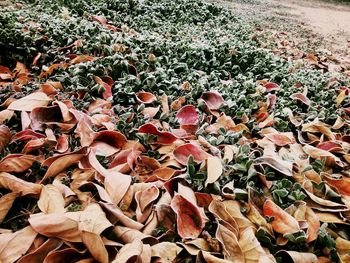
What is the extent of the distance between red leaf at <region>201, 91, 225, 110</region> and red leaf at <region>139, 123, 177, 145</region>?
0.53 meters

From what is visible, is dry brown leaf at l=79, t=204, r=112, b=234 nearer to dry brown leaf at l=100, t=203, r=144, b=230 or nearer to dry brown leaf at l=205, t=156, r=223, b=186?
dry brown leaf at l=100, t=203, r=144, b=230

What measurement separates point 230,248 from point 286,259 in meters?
0.22

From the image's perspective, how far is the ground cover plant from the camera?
48.7 inches

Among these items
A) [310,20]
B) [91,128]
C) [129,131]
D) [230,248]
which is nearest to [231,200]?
[230,248]

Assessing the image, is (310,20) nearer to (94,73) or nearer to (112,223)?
(94,73)

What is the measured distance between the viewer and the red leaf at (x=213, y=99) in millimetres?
2184

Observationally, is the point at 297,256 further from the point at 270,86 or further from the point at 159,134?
the point at 270,86

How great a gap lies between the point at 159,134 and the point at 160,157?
12 centimetres

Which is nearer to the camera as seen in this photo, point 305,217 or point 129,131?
point 305,217

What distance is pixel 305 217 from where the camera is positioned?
144cm

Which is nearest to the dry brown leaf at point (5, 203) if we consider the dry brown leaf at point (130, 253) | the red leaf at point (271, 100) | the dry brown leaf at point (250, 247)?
the dry brown leaf at point (130, 253)

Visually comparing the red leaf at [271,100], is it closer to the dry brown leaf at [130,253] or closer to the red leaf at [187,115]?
the red leaf at [187,115]

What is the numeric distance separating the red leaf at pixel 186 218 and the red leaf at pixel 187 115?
70 centimetres

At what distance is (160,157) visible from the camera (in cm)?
165
